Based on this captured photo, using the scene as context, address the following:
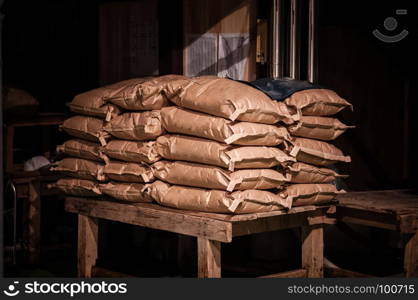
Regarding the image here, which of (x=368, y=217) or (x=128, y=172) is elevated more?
(x=128, y=172)

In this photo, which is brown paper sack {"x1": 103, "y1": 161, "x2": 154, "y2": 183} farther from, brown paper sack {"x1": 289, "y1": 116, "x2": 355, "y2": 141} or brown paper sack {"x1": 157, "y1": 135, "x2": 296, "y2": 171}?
brown paper sack {"x1": 289, "y1": 116, "x2": 355, "y2": 141}

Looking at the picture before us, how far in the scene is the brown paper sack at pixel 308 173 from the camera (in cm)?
688

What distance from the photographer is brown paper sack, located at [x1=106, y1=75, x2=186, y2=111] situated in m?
7.00

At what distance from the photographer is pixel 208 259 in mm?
6535

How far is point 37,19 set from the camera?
36.4ft

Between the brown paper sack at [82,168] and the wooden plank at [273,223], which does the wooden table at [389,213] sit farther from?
the brown paper sack at [82,168]

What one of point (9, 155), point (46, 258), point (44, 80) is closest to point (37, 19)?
point (44, 80)

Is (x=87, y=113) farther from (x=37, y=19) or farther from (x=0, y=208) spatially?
(x=37, y=19)

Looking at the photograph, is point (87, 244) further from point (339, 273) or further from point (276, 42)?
point (276, 42)

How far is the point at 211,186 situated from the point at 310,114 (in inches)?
43.4

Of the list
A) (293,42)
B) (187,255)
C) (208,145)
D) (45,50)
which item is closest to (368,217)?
(208,145)

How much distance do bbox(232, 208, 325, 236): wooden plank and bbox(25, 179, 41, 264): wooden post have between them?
3.07 m

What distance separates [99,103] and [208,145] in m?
1.42

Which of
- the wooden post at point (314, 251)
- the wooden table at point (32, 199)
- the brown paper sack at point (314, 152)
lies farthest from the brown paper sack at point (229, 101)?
the wooden table at point (32, 199)
